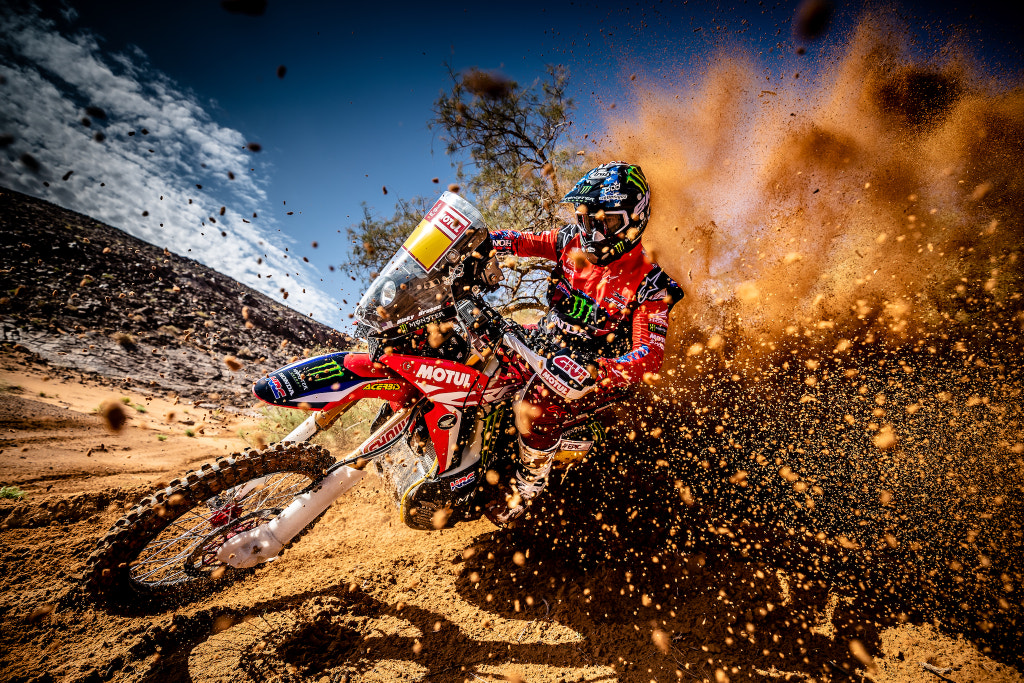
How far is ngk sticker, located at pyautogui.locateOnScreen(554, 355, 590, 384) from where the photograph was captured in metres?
2.00

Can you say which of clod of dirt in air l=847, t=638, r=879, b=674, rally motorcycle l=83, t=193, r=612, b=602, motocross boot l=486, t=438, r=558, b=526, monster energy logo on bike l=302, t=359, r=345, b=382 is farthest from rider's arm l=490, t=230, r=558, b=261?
clod of dirt in air l=847, t=638, r=879, b=674

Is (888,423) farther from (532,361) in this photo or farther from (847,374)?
(532,361)

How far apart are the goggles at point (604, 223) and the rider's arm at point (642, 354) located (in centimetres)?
63

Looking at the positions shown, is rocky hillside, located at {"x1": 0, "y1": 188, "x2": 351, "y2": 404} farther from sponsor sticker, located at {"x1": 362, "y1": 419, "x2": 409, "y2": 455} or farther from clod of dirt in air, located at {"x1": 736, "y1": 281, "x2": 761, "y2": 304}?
clod of dirt in air, located at {"x1": 736, "y1": 281, "x2": 761, "y2": 304}

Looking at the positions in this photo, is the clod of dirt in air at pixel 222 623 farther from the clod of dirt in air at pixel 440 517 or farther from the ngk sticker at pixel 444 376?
the ngk sticker at pixel 444 376

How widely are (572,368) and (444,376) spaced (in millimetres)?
756

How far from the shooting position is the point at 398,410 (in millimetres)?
2334

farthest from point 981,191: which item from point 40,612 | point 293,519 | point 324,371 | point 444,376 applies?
point 40,612

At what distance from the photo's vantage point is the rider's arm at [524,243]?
3.00 metres

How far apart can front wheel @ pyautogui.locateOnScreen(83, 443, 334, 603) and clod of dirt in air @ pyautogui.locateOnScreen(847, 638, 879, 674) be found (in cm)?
383

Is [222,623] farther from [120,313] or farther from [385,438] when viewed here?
[120,313]

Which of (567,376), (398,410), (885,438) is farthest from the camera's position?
(885,438)

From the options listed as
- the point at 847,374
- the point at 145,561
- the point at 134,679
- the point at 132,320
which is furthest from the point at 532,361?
the point at 132,320

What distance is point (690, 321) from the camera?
18.3ft
